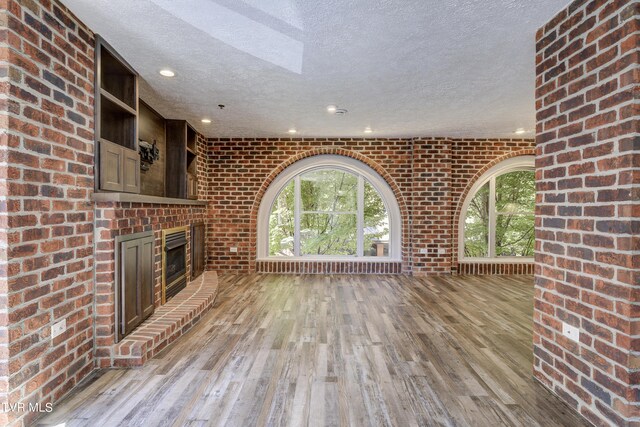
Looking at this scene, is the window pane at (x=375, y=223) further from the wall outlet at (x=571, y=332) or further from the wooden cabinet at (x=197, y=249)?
the wall outlet at (x=571, y=332)

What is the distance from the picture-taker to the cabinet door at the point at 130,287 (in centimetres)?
250

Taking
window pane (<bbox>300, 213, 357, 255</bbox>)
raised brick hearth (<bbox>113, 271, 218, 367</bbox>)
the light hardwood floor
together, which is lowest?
the light hardwood floor

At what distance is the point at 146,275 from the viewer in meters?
2.94

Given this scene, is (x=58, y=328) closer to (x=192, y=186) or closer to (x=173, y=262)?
(x=173, y=262)

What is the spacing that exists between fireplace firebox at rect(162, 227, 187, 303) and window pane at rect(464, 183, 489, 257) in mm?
4697

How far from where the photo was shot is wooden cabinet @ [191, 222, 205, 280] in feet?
15.6

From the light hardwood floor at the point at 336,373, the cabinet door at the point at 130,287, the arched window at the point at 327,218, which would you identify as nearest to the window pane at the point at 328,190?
the arched window at the point at 327,218

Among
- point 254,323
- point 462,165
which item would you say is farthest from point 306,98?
point 462,165

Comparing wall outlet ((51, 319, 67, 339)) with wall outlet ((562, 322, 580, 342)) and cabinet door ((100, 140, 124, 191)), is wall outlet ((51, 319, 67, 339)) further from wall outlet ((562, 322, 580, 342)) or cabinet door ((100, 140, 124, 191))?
wall outlet ((562, 322, 580, 342))

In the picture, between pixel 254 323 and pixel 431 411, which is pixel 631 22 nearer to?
pixel 431 411

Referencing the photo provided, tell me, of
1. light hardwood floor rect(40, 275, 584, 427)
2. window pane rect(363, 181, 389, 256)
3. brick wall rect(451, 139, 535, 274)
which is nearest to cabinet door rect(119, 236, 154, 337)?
light hardwood floor rect(40, 275, 584, 427)

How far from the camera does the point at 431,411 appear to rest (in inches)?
75.1

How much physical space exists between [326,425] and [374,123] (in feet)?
12.3

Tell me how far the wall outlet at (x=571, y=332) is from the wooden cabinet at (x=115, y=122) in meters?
3.17
